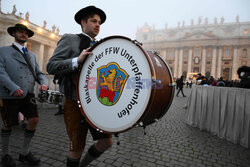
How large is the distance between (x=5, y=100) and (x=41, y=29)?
30.6 metres

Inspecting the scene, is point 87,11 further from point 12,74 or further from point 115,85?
point 12,74

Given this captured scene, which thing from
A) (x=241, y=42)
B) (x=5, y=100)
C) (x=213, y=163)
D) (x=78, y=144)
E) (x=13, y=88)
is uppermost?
(x=241, y=42)

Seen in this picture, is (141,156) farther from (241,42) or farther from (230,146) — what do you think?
(241,42)

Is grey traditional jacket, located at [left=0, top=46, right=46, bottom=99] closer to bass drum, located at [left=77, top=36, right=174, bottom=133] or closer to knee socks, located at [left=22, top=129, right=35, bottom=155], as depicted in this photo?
knee socks, located at [left=22, top=129, right=35, bottom=155]

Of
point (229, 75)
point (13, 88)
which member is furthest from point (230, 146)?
point (229, 75)

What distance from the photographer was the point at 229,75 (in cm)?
5553

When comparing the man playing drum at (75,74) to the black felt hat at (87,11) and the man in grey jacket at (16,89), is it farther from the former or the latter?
the man in grey jacket at (16,89)

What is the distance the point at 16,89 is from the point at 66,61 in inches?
41.0

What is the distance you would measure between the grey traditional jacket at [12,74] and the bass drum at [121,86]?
1.19 meters

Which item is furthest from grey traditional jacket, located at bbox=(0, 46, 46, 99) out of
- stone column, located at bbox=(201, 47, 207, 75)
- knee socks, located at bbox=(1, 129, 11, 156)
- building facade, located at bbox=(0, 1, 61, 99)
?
stone column, located at bbox=(201, 47, 207, 75)

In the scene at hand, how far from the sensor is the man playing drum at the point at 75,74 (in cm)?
163

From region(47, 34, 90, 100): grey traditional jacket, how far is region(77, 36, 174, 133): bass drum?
0.47 ft

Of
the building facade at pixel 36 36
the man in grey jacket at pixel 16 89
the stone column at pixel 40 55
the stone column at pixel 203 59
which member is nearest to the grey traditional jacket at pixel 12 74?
the man in grey jacket at pixel 16 89

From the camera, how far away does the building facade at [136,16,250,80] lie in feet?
179
